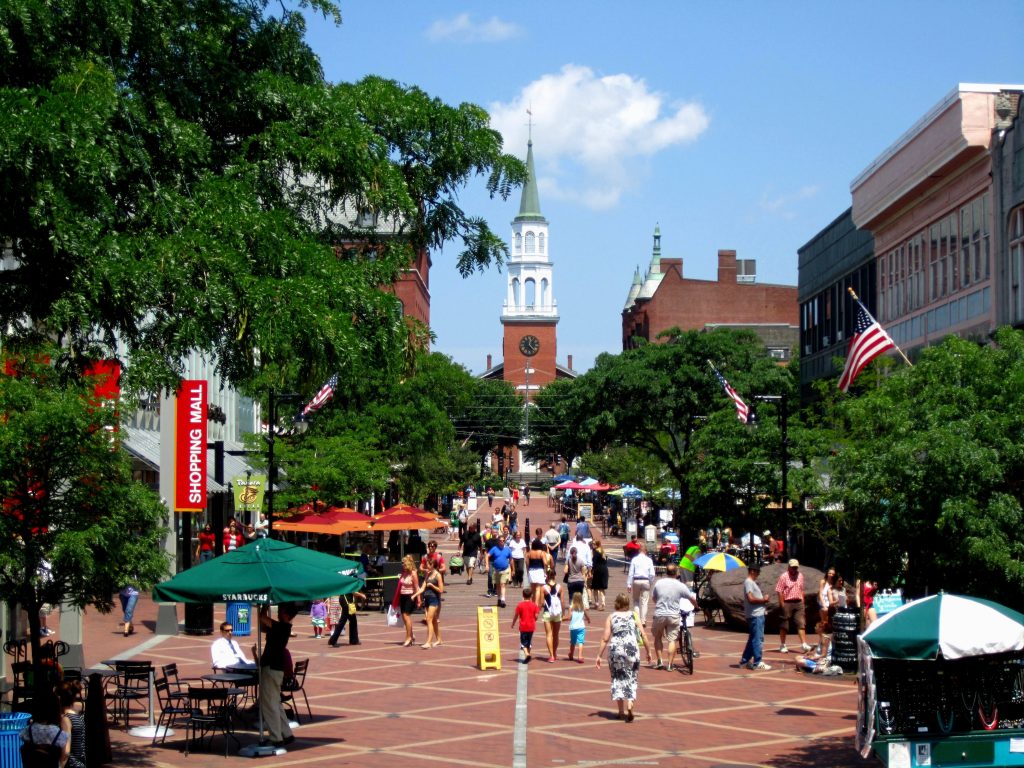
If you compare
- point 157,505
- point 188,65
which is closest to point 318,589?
point 157,505

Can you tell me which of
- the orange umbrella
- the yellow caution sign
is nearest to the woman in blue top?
the orange umbrella

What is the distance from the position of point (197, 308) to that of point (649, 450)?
45.3m

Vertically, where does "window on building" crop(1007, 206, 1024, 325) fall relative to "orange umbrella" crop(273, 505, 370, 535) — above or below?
above

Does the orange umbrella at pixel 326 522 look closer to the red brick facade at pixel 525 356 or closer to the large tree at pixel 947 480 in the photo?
the large tree at pixel 947 480

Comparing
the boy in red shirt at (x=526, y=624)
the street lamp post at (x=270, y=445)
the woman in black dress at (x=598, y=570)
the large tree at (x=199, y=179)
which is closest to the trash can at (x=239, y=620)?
the street lamp post at (x=270, y=445)

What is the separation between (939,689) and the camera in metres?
12.0

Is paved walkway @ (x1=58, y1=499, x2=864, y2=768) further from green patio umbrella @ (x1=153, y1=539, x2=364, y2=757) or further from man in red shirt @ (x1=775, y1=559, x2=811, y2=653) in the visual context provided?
green patio umbrella @ (x1=153, y1=539, x2=364, y2=757)

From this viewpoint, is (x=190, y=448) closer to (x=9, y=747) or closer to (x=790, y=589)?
(x=790, y=589)

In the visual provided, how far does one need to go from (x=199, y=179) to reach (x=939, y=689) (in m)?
8.16

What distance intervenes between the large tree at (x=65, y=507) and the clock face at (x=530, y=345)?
14532 centimetres

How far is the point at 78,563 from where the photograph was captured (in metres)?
13.7

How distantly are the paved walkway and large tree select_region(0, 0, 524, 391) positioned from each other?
4.06 meters

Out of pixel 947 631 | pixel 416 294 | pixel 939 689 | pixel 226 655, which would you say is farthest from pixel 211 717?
pixel 416 294

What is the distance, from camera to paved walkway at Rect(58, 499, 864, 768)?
47.6ft
